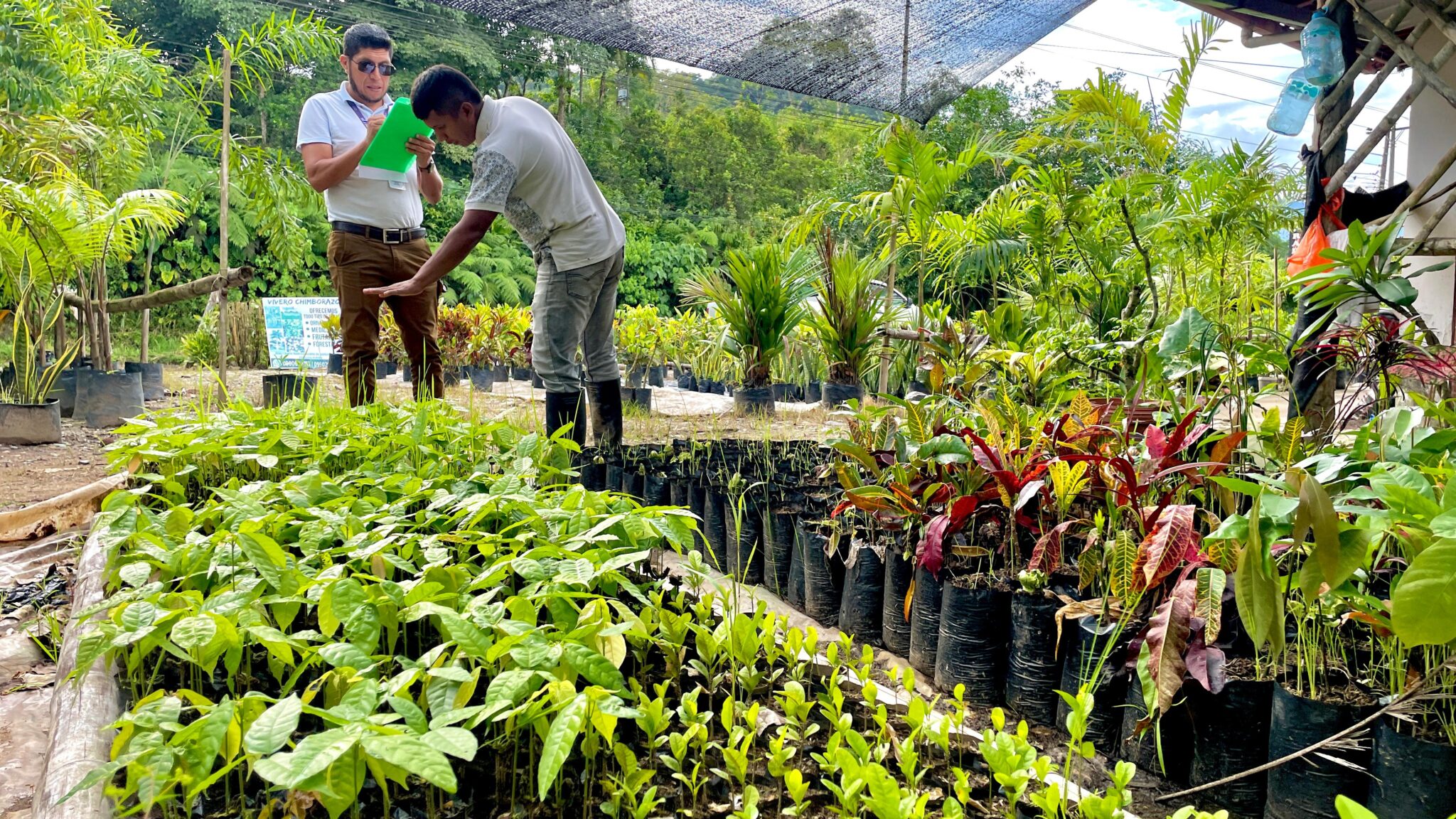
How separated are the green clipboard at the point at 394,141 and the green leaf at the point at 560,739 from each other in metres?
2.91

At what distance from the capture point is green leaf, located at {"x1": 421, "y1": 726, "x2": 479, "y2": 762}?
907 mm

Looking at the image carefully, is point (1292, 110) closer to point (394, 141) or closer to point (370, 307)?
point (394, 141)

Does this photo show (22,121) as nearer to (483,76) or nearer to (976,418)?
(976,418)

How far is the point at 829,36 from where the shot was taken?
23.2ft

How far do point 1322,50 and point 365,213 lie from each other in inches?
143

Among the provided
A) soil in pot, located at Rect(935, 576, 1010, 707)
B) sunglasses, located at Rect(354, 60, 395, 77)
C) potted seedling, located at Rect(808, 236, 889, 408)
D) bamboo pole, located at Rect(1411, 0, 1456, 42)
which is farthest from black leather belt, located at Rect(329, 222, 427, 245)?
bamboo pole, located at Rect(1411, 0, 1456, 42)

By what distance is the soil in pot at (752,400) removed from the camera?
5.89 meters

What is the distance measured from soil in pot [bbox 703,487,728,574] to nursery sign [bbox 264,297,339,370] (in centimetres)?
732

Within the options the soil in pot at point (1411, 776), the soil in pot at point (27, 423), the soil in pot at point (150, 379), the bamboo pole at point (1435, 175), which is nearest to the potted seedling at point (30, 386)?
the soil in pot at point (27, 423)

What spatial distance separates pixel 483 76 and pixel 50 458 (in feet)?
43.3

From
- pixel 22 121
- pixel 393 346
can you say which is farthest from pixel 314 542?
pixel 393 346

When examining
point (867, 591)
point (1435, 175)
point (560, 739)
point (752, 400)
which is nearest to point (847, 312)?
point (752, 400)

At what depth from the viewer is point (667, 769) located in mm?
1252

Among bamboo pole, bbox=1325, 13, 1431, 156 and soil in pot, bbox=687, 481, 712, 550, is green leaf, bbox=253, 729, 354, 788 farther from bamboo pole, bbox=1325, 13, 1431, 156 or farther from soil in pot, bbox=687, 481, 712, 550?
bamboo pole, bbox=1325, 13, 1431, 156
